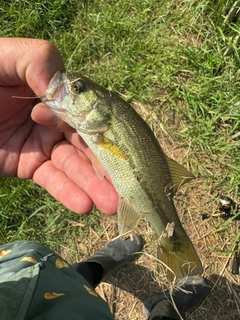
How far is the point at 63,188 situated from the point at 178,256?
1039mm

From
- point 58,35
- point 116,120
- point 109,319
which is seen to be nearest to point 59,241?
point 109,319

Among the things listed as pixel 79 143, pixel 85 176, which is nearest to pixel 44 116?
pixel 79 143

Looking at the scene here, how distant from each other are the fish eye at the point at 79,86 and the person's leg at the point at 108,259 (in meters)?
1.79

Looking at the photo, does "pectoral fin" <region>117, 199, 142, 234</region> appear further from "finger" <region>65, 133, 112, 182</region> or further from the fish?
"finger" <region>65, 133, 112, 182</region>

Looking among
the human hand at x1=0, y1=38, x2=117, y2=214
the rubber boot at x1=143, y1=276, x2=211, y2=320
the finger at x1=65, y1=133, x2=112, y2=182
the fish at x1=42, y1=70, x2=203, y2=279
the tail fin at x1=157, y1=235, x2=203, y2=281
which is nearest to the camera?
the fish at x1=42, y1=70, x2=203, y2=279

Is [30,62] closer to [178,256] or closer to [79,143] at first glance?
[79,143]

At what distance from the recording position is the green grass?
3.90 m

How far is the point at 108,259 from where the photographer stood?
3859 mm

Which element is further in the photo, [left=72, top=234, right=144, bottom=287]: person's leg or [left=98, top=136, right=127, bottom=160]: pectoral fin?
[left=72, top=234, right=144, bottom=287]: person's leg

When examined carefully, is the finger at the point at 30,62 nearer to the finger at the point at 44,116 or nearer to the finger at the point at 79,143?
the finger at the point at 44,116

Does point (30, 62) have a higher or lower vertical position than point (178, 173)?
higher

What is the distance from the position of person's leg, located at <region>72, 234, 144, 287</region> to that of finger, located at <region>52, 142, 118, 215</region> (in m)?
1.07

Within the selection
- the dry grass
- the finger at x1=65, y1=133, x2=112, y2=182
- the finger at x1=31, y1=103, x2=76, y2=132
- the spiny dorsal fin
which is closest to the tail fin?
the spiny dorsal fin

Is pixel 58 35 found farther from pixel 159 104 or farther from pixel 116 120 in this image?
pixel 116 120
